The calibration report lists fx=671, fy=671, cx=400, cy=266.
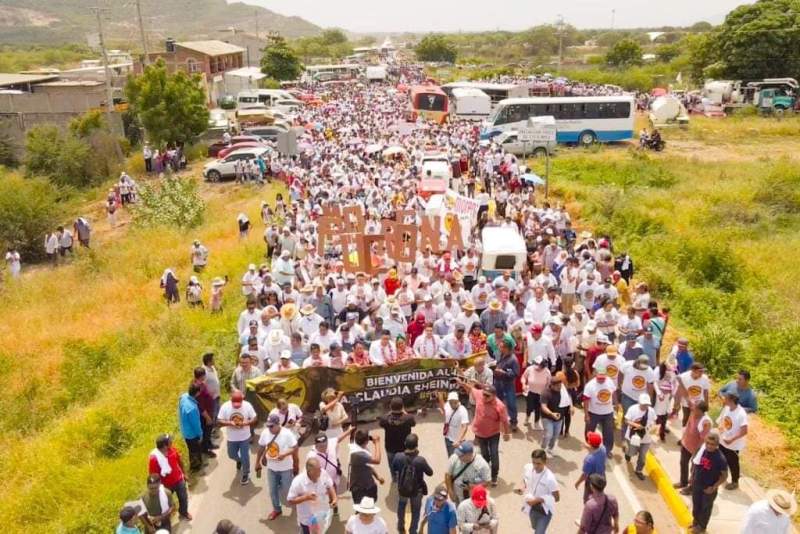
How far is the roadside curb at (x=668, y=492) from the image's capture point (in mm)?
7688

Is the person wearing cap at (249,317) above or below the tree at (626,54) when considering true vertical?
below

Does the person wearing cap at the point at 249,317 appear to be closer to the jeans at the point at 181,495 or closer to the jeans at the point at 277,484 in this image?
the jeans at the point at 181,495

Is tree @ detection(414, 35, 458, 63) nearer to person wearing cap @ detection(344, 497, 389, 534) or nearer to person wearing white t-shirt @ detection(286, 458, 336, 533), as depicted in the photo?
person wearing white t-shirt @ detection(286, 458, 336, 533)

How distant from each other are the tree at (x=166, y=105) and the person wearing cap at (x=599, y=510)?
1307 inches

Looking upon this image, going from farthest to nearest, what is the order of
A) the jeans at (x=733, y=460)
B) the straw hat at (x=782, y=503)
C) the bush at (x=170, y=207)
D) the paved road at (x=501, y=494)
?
1. the bush at (x=170, y=207)
2. the jeans at (x=733, y=460)
3. the paved road at (x=501, y=494)
4. the straw hat at (x=782, y=503)

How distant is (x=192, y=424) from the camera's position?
28.0 feet

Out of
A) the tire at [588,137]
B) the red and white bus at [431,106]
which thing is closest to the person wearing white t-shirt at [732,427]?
the tire at [588,137]

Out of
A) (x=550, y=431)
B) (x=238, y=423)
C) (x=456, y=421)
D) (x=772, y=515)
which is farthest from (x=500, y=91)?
(x=772, y=515)

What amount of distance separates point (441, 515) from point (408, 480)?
759 millimetres

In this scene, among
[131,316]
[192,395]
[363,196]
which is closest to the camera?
[192,395]

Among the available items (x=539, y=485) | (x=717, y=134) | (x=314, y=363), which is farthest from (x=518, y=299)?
(x=717, y=134)

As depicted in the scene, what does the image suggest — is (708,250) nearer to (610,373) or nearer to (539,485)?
(610,373)

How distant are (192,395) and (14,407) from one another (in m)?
5.69

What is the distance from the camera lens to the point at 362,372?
9.78 m
